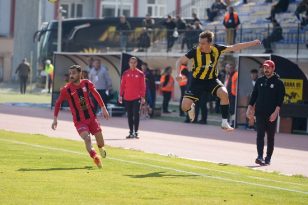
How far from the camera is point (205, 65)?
1788 centimetres

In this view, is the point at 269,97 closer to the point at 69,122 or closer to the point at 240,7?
the point at 69,122

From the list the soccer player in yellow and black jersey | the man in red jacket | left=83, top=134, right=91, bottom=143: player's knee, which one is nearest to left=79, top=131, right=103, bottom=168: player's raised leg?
left=83, top=134, right=91, bottom=143: player's knee

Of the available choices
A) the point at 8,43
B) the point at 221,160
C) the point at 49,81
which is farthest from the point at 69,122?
the point at 8,43

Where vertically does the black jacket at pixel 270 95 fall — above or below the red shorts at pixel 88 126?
above

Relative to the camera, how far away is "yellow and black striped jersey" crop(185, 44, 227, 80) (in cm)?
1770

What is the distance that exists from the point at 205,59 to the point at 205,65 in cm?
16

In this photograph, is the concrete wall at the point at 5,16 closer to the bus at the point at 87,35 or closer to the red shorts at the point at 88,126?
the bus at the point at 87,35

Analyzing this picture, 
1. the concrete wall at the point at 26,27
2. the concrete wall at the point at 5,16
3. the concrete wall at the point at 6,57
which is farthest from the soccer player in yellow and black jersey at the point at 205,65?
the concrete wall at the point at 5,16

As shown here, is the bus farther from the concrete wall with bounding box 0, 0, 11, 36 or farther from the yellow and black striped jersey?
the yellow and black striped jersey

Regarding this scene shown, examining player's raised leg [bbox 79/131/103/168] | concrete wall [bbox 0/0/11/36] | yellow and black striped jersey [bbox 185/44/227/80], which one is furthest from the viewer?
concrete wall [bbox 0/0/11/36]

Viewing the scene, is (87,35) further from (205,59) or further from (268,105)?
(205,59)

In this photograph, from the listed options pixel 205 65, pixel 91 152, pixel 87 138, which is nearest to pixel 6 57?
pixel 205 65

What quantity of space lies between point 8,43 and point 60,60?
1408 inches

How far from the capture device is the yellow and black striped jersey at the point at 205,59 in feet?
58.1
